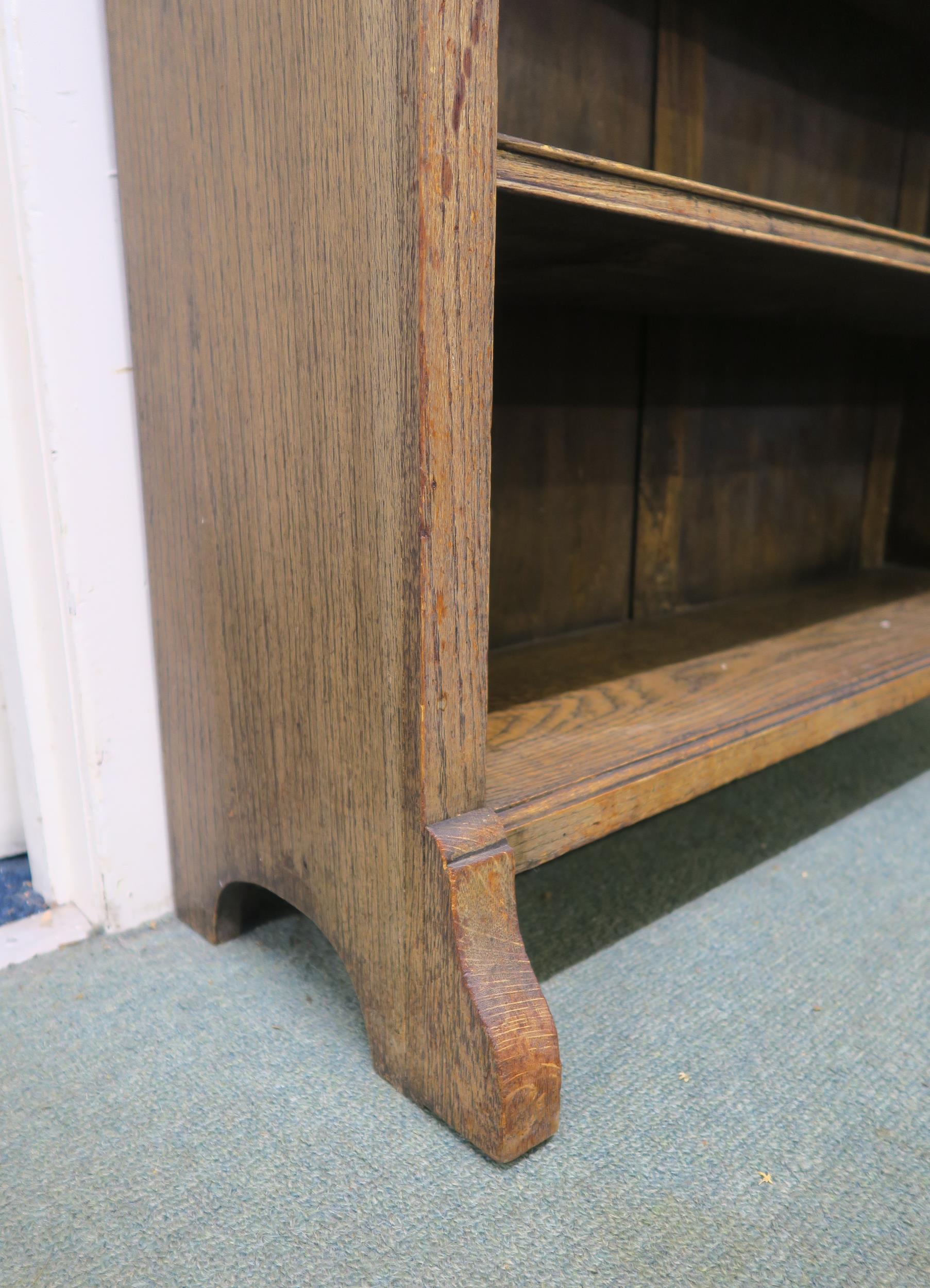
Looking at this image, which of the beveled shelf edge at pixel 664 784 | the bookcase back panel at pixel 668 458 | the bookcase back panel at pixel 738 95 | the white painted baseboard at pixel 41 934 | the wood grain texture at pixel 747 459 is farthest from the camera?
the wood grain texture at pixel 747 459

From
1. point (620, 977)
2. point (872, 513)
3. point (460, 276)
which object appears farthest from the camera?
point (872, 513)

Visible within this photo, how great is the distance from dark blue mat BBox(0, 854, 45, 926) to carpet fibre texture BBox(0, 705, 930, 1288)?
3.4 inches

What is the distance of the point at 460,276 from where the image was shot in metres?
0.48

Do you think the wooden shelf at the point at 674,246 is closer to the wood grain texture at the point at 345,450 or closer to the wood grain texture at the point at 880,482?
the wood grain texture at the point at 345,450

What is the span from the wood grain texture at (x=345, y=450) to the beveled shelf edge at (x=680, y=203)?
0.12 feet

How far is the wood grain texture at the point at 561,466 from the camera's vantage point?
95cm


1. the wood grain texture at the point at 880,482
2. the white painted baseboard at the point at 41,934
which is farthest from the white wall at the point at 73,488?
the wood grain texture at the point at 880,482

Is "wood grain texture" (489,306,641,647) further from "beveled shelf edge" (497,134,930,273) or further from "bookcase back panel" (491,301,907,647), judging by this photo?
"beveled shelf edge" (497,134,930,273)

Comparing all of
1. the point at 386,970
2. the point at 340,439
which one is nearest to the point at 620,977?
the point at 386,970

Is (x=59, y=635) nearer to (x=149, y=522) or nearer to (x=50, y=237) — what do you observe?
(x=149, y=522)

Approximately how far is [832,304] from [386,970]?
0.82 m

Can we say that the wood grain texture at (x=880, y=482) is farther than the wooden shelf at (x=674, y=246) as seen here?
Yes

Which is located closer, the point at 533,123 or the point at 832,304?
the point at 533,123

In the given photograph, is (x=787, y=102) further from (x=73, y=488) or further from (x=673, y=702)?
(x=73, y=488)
